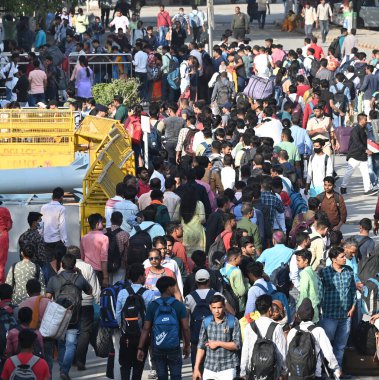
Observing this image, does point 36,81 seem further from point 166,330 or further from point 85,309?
point 166,330

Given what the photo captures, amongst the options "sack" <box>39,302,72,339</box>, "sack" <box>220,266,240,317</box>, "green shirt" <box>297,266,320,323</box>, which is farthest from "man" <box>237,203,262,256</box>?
"sack" <box>39,302,72,339</box>

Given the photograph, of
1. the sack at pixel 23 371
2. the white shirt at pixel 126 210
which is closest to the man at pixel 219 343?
the sack at pixel 23 371

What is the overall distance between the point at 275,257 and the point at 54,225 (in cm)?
353

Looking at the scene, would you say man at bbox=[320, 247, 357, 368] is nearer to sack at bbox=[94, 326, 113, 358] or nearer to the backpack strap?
the backpack strap

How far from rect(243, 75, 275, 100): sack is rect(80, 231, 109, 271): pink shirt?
12.4m

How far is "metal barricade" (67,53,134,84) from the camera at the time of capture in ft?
115

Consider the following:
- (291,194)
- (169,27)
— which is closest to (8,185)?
(291,194)

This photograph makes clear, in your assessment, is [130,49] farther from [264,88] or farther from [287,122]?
[287,122]

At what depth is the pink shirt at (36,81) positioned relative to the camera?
3148cm

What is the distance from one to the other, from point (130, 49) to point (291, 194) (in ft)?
62.7

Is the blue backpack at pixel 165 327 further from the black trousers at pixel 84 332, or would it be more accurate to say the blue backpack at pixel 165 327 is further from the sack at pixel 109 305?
the black trousers at pixel 84 332

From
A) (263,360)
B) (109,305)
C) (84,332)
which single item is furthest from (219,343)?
(84,332)

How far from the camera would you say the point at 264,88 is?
28.3m

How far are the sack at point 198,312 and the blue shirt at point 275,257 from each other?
73.2 inches
